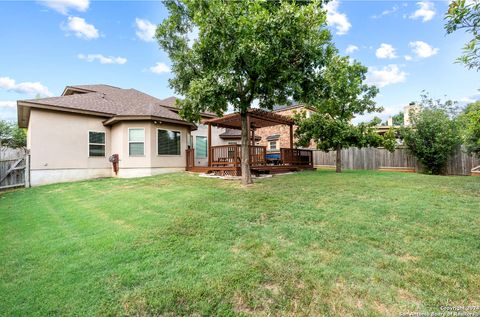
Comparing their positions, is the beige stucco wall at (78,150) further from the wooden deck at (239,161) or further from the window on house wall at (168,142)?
the wooden deck at (239,161)

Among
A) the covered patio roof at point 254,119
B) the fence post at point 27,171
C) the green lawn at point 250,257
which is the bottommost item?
the green lawn at point 250,257

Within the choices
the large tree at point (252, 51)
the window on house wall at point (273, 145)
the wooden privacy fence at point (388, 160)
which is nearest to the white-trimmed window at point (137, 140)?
the large tree at point (252, 51)

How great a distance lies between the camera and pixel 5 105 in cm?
4306

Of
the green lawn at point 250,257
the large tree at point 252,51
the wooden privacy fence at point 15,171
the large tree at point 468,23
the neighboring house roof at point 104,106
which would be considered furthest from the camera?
the neighboring house roof at point 104,106

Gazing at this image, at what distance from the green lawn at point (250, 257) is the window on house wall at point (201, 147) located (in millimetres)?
9483

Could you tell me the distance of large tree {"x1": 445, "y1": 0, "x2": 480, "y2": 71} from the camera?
9.28 feet

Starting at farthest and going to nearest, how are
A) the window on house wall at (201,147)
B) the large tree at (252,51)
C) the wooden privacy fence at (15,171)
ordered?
the window on house wall at (201,147)
the wooden privacy fence at (15,171)
the large tree at (252,51)

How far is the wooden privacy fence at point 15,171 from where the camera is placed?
35.8 ft

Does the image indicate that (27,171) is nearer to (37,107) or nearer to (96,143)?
(37,107)

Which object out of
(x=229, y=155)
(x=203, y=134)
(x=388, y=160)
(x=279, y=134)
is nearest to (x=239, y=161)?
(x=229, y=155)

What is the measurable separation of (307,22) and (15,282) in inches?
313

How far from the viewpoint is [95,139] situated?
43.5ft

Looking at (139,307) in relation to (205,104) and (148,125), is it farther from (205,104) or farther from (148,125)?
(148,125)

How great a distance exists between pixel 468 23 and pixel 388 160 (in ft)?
49.7
